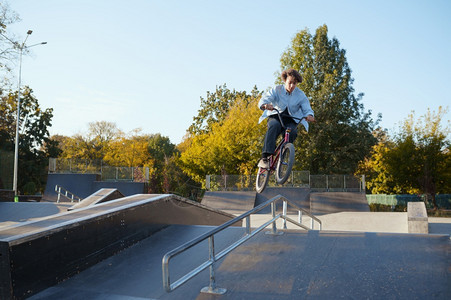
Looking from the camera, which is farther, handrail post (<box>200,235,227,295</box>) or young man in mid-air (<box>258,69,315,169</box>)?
young man in mid-air (<box>258,69,315,169</box>)

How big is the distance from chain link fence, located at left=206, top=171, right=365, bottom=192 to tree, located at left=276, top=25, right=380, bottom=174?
4.10 m

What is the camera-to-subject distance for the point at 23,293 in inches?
164

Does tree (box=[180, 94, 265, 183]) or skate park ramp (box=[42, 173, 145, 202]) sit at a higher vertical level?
tree (box=[180, 94, 265, 183])

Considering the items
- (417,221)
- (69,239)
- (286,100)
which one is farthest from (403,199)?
(69,239)

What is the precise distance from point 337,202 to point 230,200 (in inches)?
262

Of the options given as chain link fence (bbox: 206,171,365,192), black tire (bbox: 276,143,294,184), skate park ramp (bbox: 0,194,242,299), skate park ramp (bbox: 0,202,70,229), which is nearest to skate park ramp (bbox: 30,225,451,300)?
skate park ramp (bbox: 0,194,242,299)

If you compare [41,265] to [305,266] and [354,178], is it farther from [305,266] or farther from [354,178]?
[354,178]

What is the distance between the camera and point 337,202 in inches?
910

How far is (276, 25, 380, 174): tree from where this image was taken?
28766 millimetres

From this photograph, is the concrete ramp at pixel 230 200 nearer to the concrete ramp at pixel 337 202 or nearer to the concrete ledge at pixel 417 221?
the concrete ramp at pixel 337 202

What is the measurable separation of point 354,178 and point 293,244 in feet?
65.5

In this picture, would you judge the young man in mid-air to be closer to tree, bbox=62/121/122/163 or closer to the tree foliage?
the tree foliage

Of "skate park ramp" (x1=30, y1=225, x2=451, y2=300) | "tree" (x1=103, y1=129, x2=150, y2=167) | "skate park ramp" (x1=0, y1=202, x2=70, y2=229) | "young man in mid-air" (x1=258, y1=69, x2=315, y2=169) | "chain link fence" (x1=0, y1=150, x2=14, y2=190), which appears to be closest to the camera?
"skate park ramp" (x1=30, y1=225, x2=451, y2=300)

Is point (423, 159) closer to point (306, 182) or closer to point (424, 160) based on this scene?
point (424, 160)
